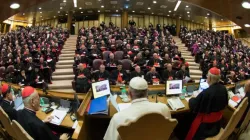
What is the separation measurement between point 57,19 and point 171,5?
1155 centimetres

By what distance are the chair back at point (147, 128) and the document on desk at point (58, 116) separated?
1.66 metres

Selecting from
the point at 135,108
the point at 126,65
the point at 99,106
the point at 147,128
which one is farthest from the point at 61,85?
the point at 147,128

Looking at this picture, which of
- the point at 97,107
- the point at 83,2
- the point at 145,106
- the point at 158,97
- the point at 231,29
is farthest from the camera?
the point at 231,29

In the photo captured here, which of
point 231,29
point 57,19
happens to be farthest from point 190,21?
point 57,19

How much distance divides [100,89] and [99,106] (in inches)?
21.8

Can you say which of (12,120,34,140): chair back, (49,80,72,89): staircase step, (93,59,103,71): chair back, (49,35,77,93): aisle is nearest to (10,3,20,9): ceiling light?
(12,120,34,140): chair back

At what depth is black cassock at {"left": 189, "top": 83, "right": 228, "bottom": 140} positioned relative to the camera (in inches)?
112

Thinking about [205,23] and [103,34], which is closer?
[103,34]

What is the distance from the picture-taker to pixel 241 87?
4762 millimetres

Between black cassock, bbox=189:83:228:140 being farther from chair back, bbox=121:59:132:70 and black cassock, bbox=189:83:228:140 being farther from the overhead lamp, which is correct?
chair back, bbox=121:59:132:70

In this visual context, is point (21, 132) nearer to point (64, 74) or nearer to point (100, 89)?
point (100, 89)

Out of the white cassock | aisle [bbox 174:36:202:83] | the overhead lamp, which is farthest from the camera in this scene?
aisle [bbox 174:36:202:83]

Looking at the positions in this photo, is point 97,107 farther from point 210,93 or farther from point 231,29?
point 231,29

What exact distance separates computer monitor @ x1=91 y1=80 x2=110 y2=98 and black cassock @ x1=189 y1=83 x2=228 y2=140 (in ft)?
4.38
